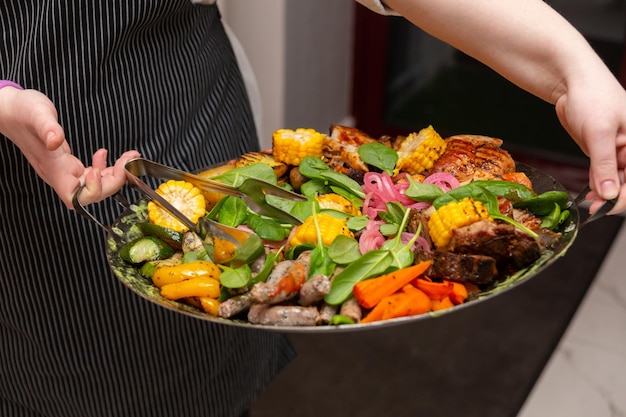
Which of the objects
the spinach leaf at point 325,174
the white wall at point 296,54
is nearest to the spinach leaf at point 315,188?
the spinach leaf at point 325,174

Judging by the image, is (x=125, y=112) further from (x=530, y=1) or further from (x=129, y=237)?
(x=530, y=1)

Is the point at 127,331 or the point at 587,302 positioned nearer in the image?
the point at 127,331

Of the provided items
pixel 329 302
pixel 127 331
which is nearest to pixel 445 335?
pixel 127 331

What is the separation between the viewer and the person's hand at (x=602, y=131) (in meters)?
0.93

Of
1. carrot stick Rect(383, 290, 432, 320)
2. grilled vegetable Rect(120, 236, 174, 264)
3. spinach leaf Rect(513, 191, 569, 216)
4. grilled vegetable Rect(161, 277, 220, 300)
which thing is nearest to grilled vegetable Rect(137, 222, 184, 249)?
grilled vegetable Rect(120, 236, 174, 264)

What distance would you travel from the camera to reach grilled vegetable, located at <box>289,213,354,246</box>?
893 mm

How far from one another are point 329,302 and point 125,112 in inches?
23.8

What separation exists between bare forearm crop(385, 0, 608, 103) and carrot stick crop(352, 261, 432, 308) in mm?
383

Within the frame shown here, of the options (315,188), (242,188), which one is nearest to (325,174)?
(315,188)

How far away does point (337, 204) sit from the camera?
98 cm

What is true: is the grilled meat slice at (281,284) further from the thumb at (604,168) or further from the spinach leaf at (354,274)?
the thumb at (604,168)

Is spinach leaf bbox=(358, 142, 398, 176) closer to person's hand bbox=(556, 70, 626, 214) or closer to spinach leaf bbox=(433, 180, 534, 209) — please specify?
spinach leaf bbox=(433, 180, 534, 209)

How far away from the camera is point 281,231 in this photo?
944 mm

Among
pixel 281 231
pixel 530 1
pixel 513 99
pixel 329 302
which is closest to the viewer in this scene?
pixel 329 302
